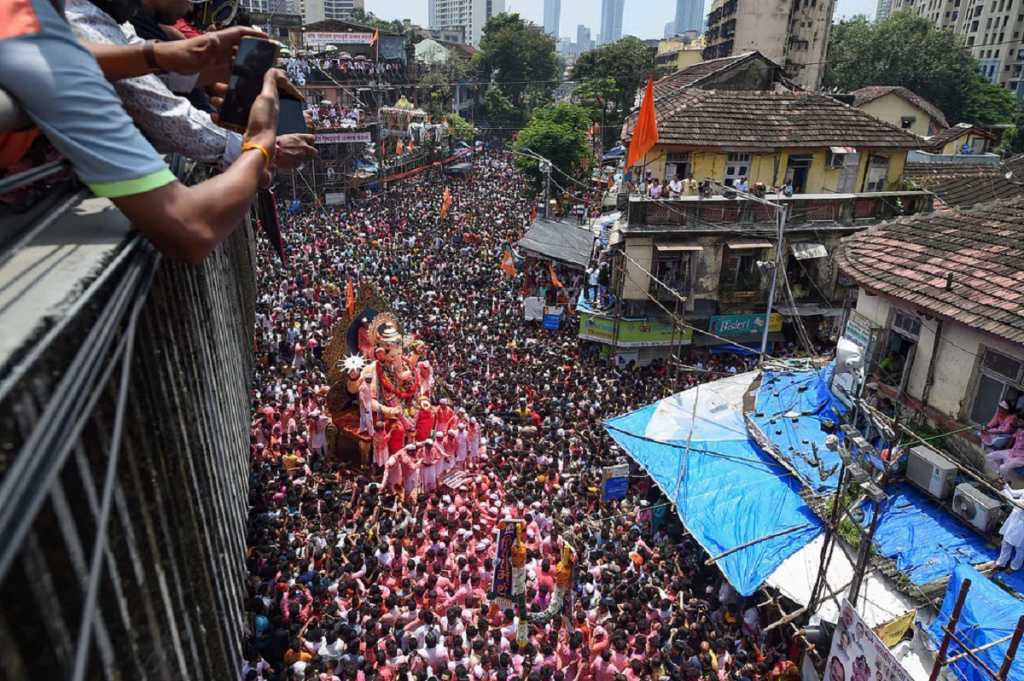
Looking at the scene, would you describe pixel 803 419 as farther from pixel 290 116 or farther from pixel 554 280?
pixel 554 280

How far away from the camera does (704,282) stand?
67.2 feet

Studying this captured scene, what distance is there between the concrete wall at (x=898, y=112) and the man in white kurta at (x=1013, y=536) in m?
36.8

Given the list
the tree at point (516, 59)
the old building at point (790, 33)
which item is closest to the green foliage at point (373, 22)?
the tree at point (516, 59)

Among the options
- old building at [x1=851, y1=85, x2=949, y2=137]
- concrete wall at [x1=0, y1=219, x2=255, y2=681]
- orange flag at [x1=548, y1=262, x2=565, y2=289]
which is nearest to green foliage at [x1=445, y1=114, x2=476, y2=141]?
old building at [x1=851, y1=85, x2=949, y2=137]

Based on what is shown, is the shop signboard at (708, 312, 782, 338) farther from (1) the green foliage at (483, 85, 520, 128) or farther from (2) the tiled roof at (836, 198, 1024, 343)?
(1) the green foliage at (483, 85, 520, 128)

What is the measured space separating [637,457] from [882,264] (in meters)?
5.70

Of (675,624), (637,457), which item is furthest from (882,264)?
(675,624)

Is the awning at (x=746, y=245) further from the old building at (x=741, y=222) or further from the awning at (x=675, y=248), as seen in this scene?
the awning at (x=675, y=248)

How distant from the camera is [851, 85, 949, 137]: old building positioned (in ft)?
127

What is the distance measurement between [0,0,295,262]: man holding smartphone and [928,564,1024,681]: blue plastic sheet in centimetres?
811

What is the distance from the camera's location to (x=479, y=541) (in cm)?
1087

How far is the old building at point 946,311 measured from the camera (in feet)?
30.5

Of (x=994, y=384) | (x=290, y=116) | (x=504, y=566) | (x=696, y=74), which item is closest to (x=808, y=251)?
(x=994, y=384)

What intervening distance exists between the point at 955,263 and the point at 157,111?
11783 mm
